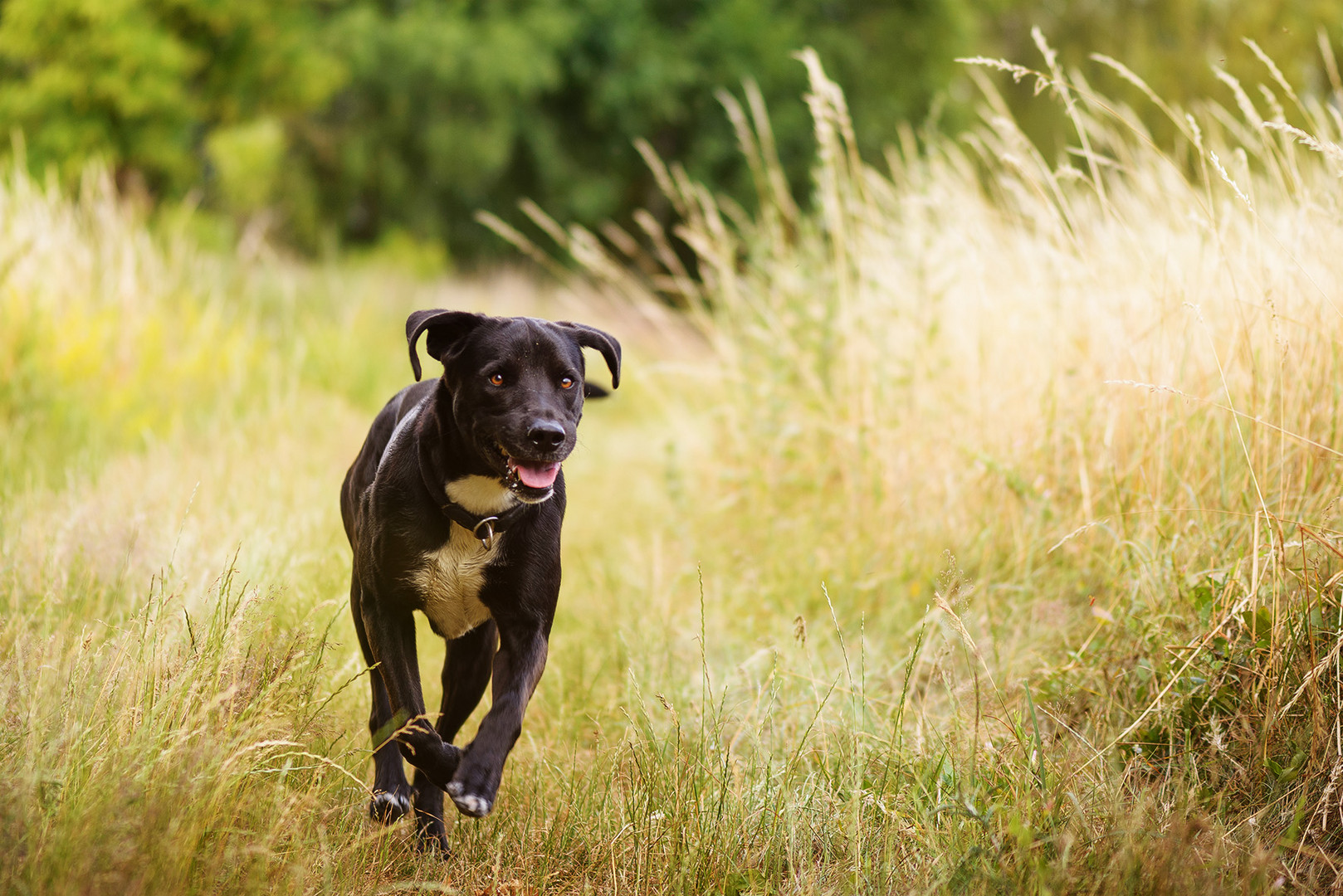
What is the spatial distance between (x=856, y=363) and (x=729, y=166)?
16.2m

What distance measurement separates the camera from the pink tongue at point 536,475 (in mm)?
2844

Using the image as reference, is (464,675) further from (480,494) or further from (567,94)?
(567,94)

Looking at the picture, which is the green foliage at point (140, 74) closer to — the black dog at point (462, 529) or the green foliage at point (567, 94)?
the green foliage at point (567, 94)

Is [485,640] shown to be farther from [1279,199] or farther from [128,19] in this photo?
[128,19]

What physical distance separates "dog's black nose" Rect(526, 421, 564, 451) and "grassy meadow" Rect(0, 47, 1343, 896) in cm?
72

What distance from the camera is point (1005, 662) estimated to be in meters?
3.64

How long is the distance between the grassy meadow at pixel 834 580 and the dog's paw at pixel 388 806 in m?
0.06

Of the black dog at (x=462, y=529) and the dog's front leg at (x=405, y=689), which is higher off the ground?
the black dog at (x=462, y=529)

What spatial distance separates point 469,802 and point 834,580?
232cm

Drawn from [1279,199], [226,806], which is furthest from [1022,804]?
[1279,199]

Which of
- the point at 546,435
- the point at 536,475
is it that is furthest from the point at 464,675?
the point at 546,435

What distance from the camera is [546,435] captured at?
283 cm

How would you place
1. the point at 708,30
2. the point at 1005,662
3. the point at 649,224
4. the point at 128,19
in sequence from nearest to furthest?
the point at 1005,662, the point at 649,224, the point at 128,19, the point at 708,30

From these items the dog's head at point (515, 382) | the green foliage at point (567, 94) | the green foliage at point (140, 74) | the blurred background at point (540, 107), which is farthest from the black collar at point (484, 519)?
the green foliage at point (567, 94)
